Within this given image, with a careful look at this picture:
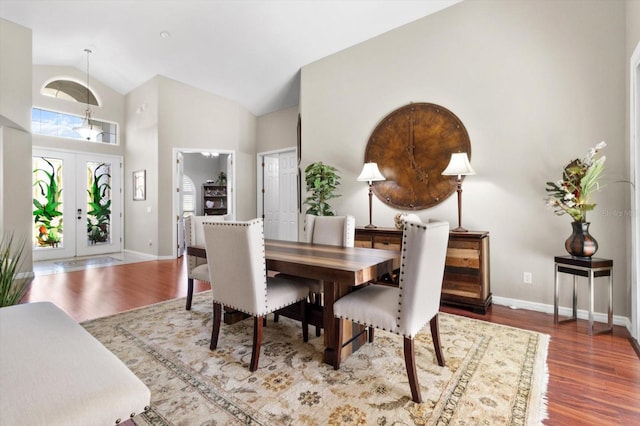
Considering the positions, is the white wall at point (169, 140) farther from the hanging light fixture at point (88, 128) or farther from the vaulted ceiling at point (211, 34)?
the hanging light fixture at point (88, 128)

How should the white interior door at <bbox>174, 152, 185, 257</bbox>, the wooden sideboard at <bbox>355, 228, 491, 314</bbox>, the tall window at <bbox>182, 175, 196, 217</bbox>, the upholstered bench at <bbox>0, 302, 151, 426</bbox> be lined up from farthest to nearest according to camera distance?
the tall window at <bbox>182, 175, 196, 217</bbox>, the white interior door at <bbox>174, 152, 185, 257</bbox>, the wooden sideboard at <bbox>355, 228, 491, 314</bbox>, the upholstered bench at <bbox>0, 302, 151, 426</bbox>

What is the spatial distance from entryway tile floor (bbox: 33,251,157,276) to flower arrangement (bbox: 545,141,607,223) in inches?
255

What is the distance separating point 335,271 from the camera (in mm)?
1807

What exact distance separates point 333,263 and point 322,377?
689 mm

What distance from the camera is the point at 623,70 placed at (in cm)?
273

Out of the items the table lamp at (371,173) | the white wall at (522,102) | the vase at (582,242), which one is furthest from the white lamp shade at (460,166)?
the vase at (582,242)

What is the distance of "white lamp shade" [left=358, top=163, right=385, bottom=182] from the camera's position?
3912mm

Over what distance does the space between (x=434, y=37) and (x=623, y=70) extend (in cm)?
183

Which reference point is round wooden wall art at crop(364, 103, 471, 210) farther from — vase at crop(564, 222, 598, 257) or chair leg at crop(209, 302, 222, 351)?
chair leg at crop(209, 302, 222, 351)

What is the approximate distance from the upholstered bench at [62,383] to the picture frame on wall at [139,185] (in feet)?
18.9

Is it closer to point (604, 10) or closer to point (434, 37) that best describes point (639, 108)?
point (604, 10)

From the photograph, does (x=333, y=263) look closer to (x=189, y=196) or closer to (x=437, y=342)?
(x=437, y=342)

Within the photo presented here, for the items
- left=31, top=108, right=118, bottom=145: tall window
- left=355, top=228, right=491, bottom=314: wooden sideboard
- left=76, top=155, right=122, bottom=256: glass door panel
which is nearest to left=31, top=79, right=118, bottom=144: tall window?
left=31, top=108, right=118, bottom=145: tall window

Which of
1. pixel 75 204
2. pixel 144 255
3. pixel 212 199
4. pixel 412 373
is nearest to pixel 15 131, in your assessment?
pixel 75 204
